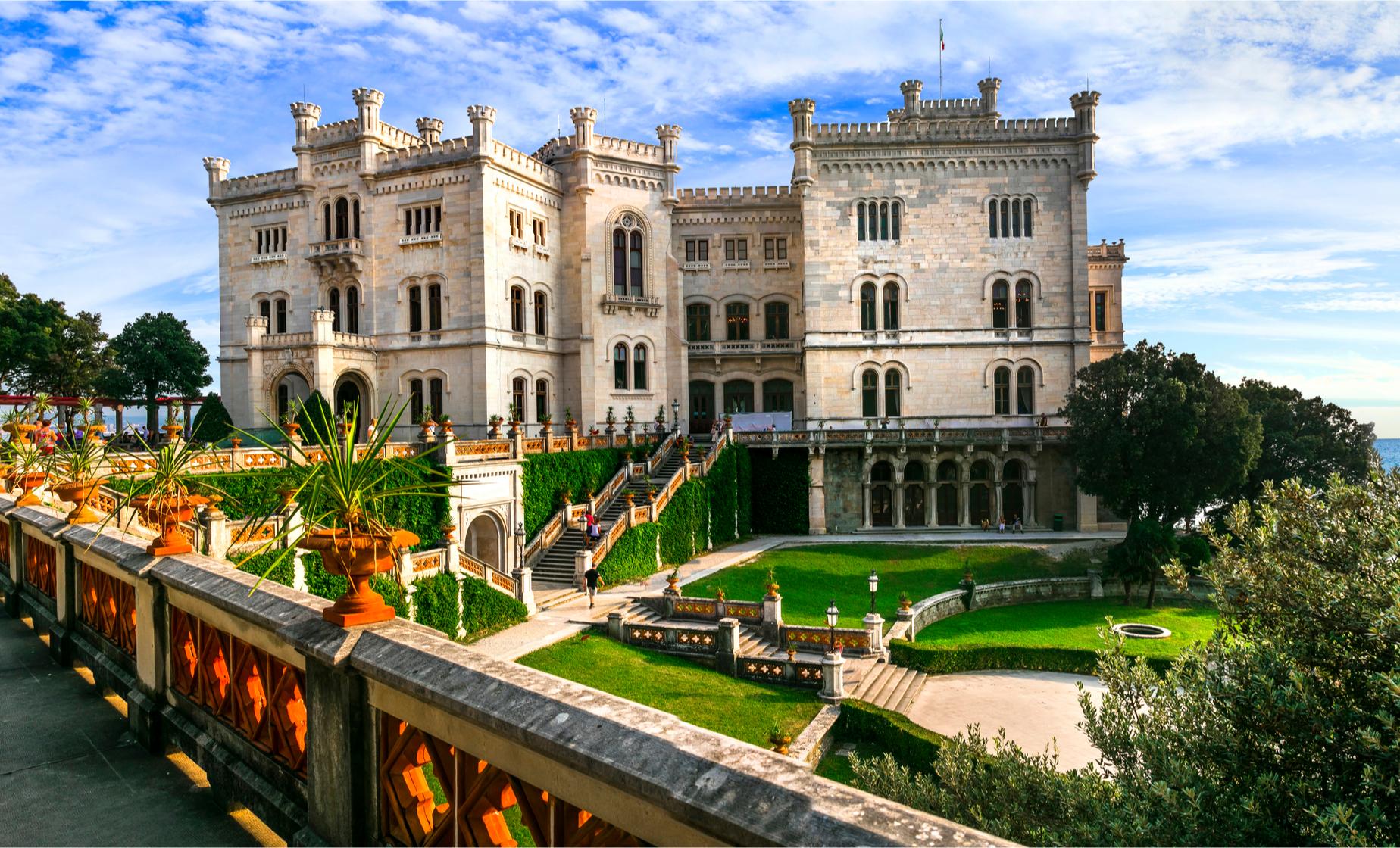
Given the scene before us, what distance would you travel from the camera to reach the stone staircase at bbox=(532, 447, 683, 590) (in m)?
28.5

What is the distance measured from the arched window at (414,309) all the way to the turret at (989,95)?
32.0 meters

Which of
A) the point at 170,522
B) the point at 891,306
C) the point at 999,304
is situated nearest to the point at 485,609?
the point at 170,522

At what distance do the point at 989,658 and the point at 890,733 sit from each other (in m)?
8.56

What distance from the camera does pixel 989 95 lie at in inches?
1783

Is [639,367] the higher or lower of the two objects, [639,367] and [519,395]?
the higher

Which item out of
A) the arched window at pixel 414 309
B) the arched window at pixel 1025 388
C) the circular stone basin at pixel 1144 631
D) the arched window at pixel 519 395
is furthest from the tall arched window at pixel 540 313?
the circular stone basin at pixel 1144 631

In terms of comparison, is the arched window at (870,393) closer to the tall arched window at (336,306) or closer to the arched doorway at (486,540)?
the arched doorway at (486,540)

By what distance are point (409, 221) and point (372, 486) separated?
117 feet

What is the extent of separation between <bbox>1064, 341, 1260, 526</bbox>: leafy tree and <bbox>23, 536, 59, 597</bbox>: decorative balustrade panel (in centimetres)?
3647

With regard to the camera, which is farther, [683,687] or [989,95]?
[989,95]

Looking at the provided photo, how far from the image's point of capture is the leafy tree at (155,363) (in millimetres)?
41125

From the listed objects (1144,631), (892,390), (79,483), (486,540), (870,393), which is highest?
(892,390)

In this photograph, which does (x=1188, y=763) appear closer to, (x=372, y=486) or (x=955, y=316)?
(x=372, y=486)

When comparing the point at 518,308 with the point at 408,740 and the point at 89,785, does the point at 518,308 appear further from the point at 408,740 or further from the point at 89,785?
the point at 408,740
